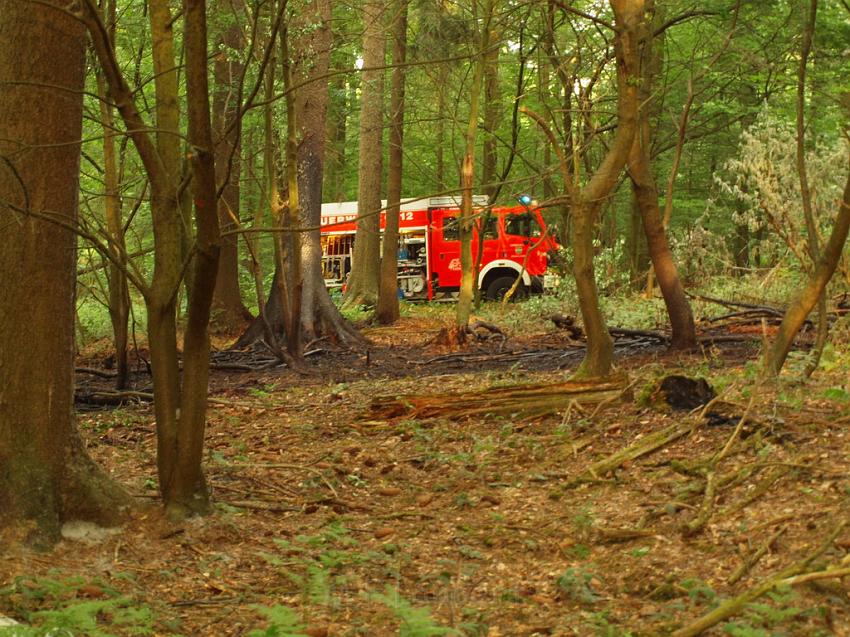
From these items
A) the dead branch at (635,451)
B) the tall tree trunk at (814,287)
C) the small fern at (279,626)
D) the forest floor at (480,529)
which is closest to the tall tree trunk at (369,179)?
the forest floor at (480,529)

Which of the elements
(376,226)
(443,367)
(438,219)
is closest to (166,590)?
(443,367)

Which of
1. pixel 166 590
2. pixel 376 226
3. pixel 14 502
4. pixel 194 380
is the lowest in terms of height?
pixel 166 590

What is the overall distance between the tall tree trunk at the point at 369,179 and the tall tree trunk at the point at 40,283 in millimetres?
13571

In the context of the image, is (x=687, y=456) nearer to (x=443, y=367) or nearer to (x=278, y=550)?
(x=278, y=550)

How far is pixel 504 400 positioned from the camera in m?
9.13

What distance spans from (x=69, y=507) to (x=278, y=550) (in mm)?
1118

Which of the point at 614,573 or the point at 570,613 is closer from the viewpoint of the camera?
the point at 570,613

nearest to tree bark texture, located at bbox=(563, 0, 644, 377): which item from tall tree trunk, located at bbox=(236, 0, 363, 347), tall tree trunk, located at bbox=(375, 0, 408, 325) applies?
tall tree trunk, located at bbox=(236, 0, 363, 347)

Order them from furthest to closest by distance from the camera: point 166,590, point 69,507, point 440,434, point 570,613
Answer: point 440,434
point 69,507
point 166,590
point 570,613

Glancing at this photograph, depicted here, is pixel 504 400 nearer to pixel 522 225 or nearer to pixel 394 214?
pixel 394 214

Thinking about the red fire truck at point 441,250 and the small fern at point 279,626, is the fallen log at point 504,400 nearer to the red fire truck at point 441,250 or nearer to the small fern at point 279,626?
the small fern at point 279,626

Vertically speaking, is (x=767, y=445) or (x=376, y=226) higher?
(x=376, y=226)

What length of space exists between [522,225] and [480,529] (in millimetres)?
22280

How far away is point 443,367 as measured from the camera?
42.6ft
